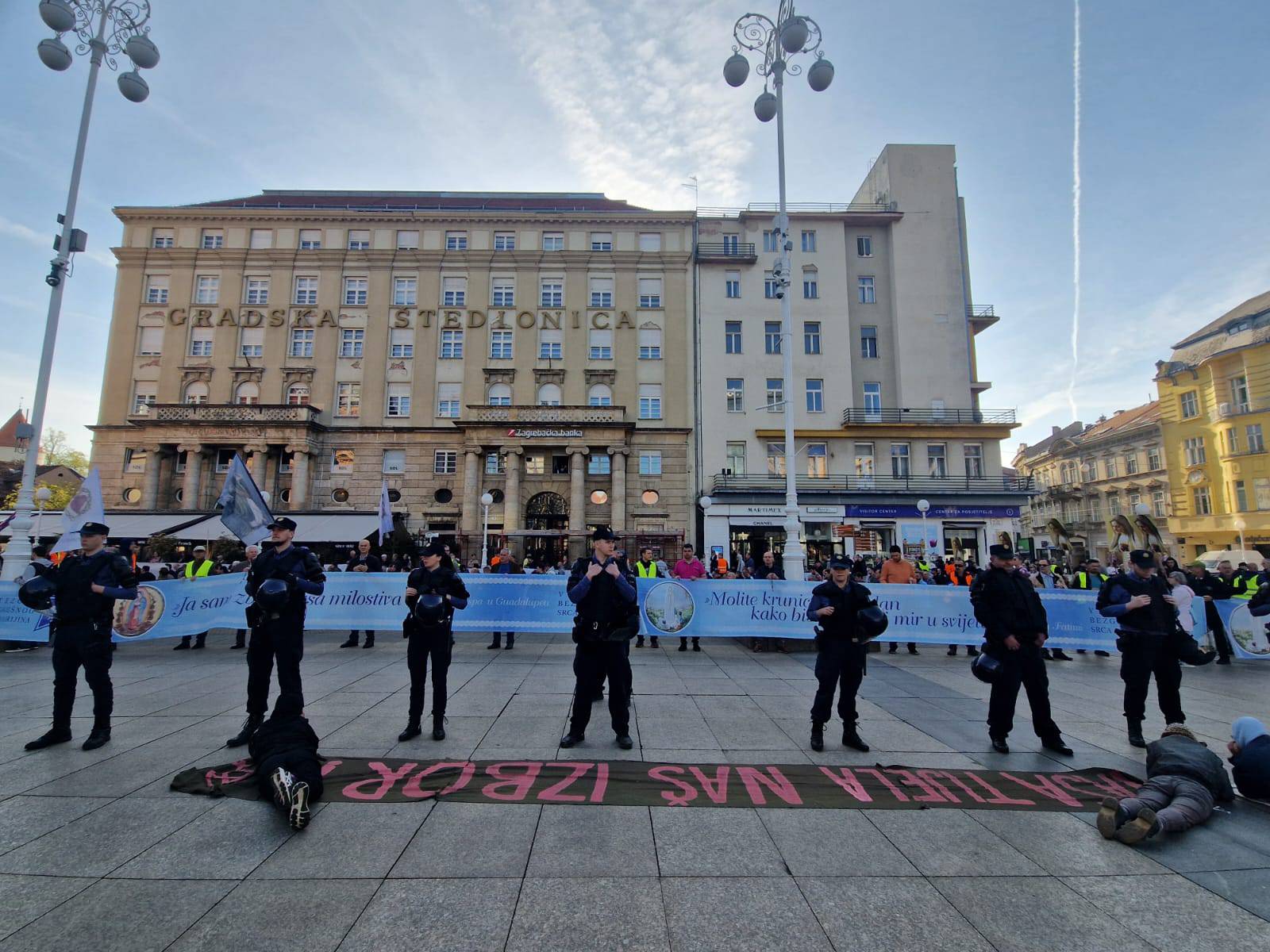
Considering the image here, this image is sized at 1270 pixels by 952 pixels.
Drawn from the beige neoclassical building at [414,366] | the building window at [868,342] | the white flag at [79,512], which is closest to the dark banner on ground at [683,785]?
the white flag at [79,512]

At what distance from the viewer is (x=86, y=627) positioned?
5812mm

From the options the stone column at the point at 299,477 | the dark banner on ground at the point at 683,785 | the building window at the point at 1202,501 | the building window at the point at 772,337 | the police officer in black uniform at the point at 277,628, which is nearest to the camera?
the dark banner on ground at the point at 683,785

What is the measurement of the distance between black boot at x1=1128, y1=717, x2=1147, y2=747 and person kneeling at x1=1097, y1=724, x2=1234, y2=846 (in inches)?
62.4

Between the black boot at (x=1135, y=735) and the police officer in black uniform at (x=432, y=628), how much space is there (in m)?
7.27

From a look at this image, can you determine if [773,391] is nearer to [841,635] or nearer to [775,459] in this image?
[775,459]

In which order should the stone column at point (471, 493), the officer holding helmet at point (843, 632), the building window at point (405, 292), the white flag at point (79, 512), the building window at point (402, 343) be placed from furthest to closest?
the building window at point (405, 292) < the building window at point (402, 343) < the stone column at point (471, 493) < the white flag at point (79, 512) < the officer holding helmet at point (843, 632)

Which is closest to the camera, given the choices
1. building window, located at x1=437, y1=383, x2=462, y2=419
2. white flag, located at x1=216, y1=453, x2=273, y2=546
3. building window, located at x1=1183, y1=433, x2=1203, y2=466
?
white flag, located at x1=216, y1=453, x2=273, y2=546

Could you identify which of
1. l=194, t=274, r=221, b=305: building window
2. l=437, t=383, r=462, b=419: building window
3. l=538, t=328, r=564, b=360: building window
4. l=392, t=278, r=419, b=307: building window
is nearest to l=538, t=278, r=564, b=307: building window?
l=538, t=328, r=564, b=360: building window

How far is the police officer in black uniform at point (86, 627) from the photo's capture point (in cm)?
564

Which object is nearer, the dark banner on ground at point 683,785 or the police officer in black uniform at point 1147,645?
the dark banner on ground at point 683,785

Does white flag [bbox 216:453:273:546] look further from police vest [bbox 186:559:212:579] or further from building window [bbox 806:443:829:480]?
building window [bbox 806:443:829:480]

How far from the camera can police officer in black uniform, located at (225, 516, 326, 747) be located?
5750 mm

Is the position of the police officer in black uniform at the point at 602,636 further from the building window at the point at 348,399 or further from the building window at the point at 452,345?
the building window at the point at 348,399

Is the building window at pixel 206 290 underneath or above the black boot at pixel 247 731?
above
